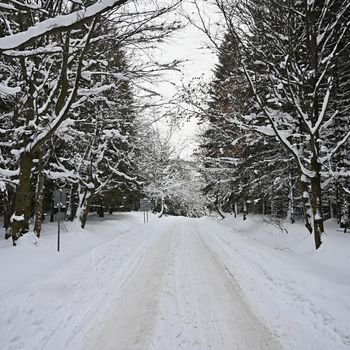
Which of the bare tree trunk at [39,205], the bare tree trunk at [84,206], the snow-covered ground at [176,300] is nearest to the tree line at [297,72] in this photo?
the snow-covered ground at [176,300]

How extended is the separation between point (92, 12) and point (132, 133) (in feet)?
59.1

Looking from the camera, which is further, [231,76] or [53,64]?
[231,76]

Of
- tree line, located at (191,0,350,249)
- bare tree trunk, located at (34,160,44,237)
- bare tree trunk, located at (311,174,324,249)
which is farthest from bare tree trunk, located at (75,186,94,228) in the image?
bare tree trunk, located at (311,174,324,249)

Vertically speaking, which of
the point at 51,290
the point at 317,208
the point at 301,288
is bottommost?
the point at 51,290

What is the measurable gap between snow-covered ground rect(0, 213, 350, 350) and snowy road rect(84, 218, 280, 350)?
15 mm

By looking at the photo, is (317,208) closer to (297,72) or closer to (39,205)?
(297,72)

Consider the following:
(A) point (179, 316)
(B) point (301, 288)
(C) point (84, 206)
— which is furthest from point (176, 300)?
(C) point (84, 206)

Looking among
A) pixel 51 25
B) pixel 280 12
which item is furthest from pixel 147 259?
pixel 280 12

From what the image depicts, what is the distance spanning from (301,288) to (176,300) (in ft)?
7.88

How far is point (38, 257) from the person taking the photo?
28.3 ft

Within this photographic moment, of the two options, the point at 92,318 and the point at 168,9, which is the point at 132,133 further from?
the point at 92,318

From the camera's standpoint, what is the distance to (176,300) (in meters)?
5.39

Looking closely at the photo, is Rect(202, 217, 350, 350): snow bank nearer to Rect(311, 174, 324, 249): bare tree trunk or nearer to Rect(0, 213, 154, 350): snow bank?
Rect(311, 174, 324, 249): bare tree trunk

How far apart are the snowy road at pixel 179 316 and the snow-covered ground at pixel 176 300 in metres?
0.02
